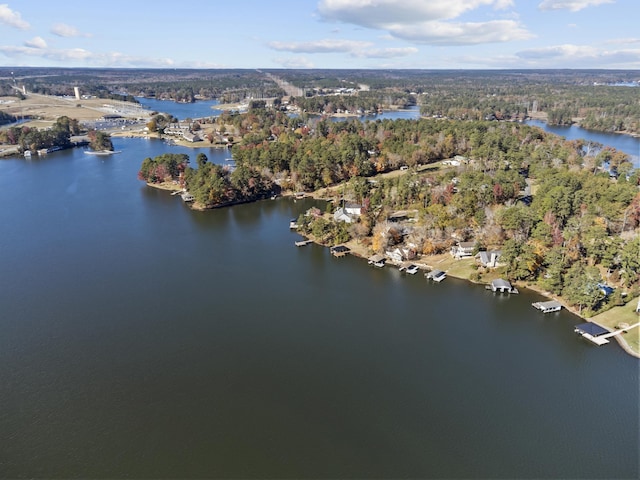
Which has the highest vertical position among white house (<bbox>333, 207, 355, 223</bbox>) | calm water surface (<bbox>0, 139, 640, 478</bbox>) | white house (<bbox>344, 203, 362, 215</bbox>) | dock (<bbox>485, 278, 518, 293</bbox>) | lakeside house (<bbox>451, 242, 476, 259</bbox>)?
white house (<bbox>344, 203, 362, 215</bbox>)

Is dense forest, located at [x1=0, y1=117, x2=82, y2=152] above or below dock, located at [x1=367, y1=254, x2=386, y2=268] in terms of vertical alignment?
above

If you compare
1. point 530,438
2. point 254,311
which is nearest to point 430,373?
point 530,438

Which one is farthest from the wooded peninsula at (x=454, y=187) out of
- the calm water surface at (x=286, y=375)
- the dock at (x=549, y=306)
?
the calm water surface at (x=286, y=375)

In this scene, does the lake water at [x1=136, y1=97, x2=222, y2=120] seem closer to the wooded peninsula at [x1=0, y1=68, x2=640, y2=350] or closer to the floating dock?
the wooded peninsula at [x1=0, y1=68, x2=640, y2=350]

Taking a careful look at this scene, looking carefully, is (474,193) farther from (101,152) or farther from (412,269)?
(101,152)

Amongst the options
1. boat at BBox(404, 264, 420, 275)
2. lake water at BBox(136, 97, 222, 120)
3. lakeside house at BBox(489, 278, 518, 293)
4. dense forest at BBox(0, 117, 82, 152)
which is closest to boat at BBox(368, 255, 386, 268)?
boat at BBox(404, 264, 420, 275)

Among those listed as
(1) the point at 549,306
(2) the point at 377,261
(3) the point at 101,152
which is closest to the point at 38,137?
(3) the point at 101,152

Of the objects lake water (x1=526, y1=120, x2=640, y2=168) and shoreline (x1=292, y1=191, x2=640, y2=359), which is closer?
shoreline (x1=292, y1=191, x2=640, y2=359)
